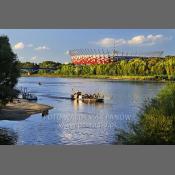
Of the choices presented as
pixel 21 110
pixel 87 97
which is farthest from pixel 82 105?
pixel 21 110

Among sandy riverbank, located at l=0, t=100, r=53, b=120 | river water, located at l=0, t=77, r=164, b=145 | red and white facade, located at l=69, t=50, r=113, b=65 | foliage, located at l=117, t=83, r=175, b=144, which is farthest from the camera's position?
red and white facade, located at l=69, t=50, r=113, b=65

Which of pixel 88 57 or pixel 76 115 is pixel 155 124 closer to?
pixel 76 115

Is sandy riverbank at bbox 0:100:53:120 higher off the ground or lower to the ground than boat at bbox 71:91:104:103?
lower

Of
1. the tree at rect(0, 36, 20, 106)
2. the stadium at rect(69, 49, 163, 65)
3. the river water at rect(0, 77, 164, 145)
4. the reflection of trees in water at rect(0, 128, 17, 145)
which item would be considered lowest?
the reflection of trees in water at rect(0, 128, 17, 145)

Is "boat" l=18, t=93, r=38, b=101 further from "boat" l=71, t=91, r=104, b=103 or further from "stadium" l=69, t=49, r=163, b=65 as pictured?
"stadium" l=69, t=49, r=163, b=65

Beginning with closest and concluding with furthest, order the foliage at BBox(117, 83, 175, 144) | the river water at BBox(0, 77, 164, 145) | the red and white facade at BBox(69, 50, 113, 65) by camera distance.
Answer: the foliage at BBox(117, 83, 175, 144) → the river water at BBox(0, 77, 164, 145) → the red and white facade at BBox(69, 50, 113, 65)

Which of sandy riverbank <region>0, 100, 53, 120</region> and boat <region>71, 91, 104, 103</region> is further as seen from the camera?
boat <region>71, 91, 104, 103</region>

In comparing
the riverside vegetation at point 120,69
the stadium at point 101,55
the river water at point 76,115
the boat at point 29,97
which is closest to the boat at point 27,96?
the boat at point 29,97

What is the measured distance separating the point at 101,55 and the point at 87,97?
1061 millimetres

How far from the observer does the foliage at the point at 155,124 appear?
1236 centimetres

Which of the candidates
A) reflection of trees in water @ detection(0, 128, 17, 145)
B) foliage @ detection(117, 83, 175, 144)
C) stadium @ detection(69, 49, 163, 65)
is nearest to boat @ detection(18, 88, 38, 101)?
reflection of trees in water @ detection(0, 128, 17, 145)

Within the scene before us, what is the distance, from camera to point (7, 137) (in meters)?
12.5

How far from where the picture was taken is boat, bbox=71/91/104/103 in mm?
13037

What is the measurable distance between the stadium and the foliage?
3.15 ft
